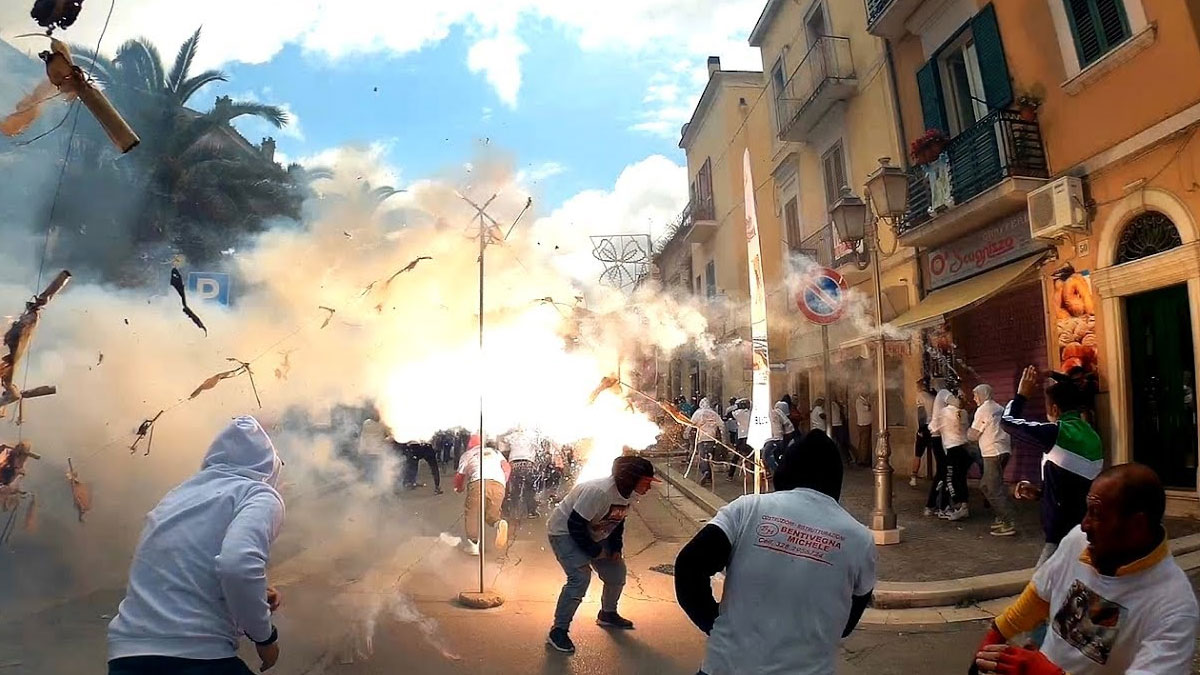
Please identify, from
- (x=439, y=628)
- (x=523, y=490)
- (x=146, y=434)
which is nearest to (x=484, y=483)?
(x=439, y=628)

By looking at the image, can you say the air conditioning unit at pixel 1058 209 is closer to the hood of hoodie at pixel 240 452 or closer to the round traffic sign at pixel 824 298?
the round traffic sign at pixel 824 298

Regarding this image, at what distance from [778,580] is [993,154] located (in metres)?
9.90

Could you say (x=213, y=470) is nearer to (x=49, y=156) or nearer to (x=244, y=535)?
(x=244, y=535)

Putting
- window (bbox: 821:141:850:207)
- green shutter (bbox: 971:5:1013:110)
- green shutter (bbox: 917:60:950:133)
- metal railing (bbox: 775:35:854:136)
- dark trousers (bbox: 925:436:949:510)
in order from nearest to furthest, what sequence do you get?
dark trousers (bbox: 925:436:949:510) < green shutter (bbox: 971:5:1013:110) < green shutter (bbox: 917:60:950:133) < metal railing (bbox: 775:35:854:136) < window (bbox: 821:141:850:207)

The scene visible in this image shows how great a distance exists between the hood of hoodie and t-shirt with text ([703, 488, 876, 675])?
157cm

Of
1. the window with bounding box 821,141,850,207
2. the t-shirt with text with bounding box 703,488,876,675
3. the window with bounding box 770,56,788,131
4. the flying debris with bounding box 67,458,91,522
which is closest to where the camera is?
the t-shirt with text with bounding box 703,488,876,675

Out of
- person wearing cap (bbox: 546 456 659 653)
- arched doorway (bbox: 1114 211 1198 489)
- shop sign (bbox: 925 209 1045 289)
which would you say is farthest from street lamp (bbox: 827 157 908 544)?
person wearing cap (bbox: 546 456 659 653)

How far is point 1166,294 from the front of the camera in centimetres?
823

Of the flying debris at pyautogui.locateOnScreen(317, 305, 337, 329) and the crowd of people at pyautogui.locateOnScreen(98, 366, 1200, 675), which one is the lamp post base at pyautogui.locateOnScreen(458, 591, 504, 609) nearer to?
the crowd of people at pyautogui.locateOnScreen(98, 366, 1200, 675)

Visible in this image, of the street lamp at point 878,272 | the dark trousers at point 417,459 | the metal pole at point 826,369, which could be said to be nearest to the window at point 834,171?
the metal pole at point 826,369

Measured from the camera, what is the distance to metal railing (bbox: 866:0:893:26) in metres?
12.6

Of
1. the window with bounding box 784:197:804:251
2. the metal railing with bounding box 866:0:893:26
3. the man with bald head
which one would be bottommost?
the man with bald head

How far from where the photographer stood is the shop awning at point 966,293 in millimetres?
10070

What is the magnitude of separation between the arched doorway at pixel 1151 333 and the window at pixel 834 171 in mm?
6962
